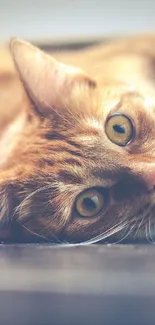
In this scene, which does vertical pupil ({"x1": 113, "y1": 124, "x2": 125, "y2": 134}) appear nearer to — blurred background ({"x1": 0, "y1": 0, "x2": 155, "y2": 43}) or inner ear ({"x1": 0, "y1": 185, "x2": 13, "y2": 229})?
inner ear ({"x1": 0, "y1": 185, "x2": 13, "y2": 229})

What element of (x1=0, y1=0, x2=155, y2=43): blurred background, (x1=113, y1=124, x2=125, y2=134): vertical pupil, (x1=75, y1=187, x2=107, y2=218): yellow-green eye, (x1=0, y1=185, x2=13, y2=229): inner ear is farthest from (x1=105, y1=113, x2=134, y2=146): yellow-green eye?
(x1=0, y1=0, x2=155, y2=43): blurred background

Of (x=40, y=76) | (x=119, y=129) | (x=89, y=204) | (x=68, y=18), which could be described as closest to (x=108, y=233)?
(x=89, y=204)

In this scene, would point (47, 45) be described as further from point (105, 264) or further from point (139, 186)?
point (105, 264)

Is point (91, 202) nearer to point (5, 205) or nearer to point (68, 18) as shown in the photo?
point (5, 205)

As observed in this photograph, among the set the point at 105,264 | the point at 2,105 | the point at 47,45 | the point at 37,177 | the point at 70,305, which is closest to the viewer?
the point at 70,305

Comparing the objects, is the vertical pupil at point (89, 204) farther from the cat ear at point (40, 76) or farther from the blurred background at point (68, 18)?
the blurred background at point (68, 18)

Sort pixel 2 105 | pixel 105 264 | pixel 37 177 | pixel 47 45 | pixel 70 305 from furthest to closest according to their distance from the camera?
pixel 47 45, pixel 2 105, pixel 37 177, pixel 105 264, pixel 70 305

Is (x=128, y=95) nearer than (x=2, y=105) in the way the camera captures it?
Yes

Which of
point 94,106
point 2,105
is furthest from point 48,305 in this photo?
point 2,105
